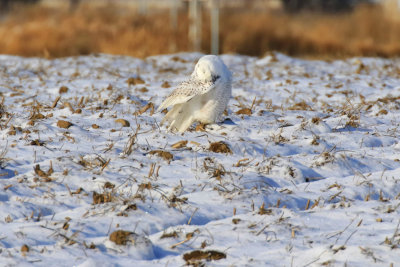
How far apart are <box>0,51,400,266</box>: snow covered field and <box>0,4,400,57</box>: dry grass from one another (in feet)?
18.9

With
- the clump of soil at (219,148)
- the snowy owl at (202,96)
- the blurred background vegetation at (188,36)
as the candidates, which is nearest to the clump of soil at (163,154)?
the clump of soil at (219,148)

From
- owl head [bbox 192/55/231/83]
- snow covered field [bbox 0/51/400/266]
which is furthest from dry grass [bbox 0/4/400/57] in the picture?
owl head [bbox 192/55/231/83]

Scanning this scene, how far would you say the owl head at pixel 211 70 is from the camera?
3.76 m

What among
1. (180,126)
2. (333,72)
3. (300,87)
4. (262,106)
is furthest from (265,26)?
(180,126)

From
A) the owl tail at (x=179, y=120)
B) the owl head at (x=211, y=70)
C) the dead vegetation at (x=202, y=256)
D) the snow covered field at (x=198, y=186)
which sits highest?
the owl head at (x=211, y=70)

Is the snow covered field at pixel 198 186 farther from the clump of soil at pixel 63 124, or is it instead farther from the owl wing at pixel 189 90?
the owl wing at pixel 189 90

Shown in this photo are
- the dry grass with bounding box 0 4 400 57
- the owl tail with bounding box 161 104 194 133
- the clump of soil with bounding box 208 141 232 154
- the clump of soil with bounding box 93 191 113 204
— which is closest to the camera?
the clump of soil with bounding box 93 191 113 204

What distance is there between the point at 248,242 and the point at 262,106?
2.91 metres

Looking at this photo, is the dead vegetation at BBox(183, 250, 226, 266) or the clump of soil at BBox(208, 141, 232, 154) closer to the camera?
the dead vegetation at BBox(183, 250, 226, 266)

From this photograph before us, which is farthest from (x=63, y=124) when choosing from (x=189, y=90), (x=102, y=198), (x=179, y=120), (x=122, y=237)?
(x=122, y=237)

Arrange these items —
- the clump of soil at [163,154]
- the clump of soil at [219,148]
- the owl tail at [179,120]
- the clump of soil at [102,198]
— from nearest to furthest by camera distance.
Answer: the clump of soil at [102,198], the clump of soil at [163,154], the clump of soil at [219,148], the owl tail at [179,120]

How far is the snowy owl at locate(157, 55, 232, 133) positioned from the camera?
12.3 feet

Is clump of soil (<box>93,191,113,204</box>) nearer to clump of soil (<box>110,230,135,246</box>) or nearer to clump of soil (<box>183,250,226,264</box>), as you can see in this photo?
clump of soil (<box>110,230,135,246</box>)

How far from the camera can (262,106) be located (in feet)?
17.2
